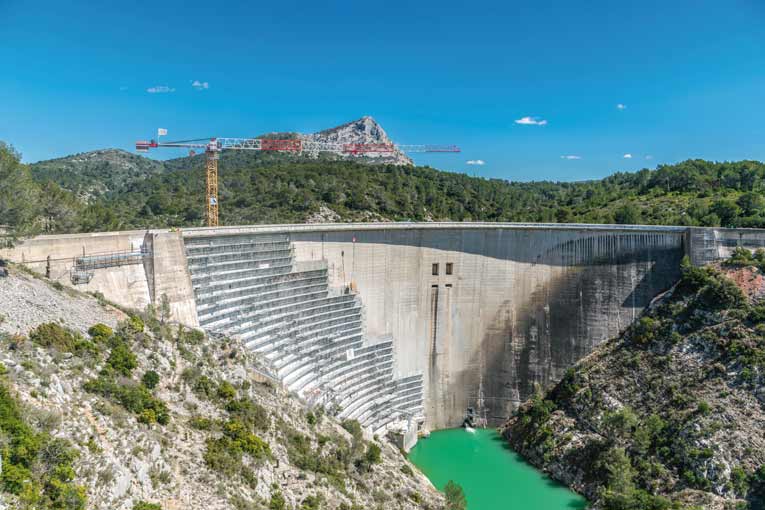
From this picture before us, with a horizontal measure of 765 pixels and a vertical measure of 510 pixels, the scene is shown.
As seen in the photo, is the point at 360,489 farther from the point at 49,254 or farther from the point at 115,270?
the point at 49,254

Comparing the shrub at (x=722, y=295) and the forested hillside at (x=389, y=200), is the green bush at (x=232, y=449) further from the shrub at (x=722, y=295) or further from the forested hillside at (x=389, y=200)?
the shrub at (x=722, y=295)

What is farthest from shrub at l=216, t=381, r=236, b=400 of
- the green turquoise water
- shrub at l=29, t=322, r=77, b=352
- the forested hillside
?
the forested hillside

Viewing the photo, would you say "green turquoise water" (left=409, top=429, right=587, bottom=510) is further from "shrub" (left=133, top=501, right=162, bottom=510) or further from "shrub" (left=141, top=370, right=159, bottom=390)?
"shrub" (left=133, top=501, right=162, bottom=510)

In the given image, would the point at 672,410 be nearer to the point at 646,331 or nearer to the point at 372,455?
the point at 646,331

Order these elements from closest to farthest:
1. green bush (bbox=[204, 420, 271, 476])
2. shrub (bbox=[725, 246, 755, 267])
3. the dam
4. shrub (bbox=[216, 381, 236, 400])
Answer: green bush (bbox=[204, 420, 271, 476]) → shrub (bbox=[216, 381, 236, 400]) → the dam → shrub (bbox=[725, 246, 755, 267])

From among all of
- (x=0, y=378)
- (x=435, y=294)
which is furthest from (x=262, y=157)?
(x=0, y=378)

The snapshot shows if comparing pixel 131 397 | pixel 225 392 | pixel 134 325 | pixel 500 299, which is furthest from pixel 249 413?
pixel 500 299
